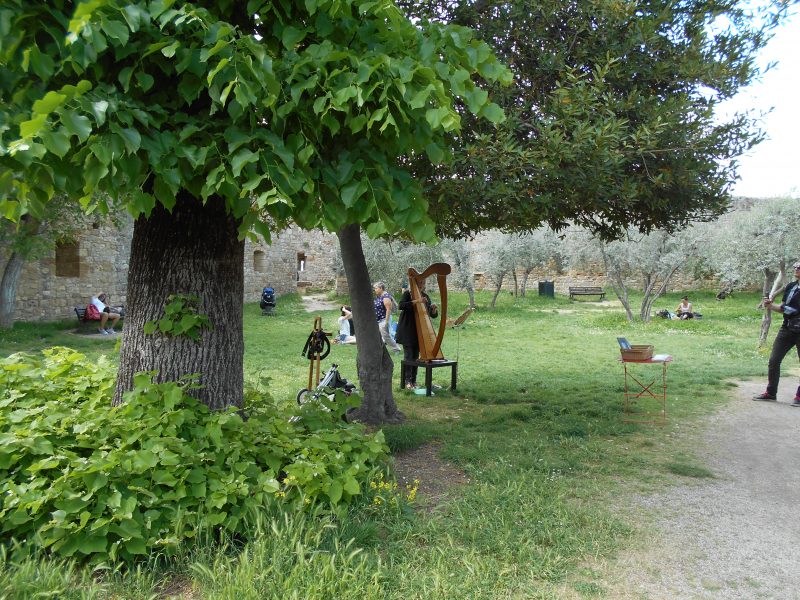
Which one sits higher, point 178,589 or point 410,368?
point 410,368

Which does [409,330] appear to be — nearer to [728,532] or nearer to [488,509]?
[488,509]

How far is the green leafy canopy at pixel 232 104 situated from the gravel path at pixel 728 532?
85.2 inches

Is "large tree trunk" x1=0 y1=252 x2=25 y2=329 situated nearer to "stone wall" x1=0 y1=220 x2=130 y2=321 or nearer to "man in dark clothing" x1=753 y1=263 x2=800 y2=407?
"stone wall" x1=0 y1=220 x2=130 y2=321

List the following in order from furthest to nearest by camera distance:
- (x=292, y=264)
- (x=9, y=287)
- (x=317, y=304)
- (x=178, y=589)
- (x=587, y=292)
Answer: (x=587, y=292) < (x=292, y=264) < (x=317, y=304) < (x=9, y=287) < (x=178, y=589)

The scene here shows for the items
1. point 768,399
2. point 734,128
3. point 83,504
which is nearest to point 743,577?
point 83,504

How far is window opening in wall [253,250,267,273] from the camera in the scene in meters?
23.9

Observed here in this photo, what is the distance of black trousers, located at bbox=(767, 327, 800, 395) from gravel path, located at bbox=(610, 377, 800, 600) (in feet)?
6.65

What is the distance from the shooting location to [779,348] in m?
7.83

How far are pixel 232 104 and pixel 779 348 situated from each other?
773 cm

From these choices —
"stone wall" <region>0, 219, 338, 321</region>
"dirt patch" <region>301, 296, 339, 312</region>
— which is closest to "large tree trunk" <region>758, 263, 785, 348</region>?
"dirt patch" <region>301, 296, 339, 312</region>

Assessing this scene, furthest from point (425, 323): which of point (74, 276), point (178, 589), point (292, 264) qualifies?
point (292, 264)

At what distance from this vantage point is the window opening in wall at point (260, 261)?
23.9m

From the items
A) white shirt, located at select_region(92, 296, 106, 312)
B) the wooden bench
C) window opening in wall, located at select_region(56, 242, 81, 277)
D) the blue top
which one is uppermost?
window opening in wall, located at select_region(56, 242, 81, 277)

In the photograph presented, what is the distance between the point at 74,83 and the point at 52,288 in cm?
1404
